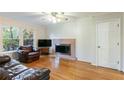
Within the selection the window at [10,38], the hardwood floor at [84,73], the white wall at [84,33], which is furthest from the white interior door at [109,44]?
the window at [10,38]

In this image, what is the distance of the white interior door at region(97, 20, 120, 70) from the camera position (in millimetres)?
4090

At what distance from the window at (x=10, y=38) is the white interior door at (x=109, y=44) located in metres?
3.23

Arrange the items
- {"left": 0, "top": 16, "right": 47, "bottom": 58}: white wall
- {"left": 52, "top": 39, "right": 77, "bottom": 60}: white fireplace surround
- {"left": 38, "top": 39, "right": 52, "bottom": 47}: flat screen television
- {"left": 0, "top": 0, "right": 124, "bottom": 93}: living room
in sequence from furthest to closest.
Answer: {"left": 38, "top": 39, "right": 52, "bottom": 47}: flat screen television, {"left": 52, "top": 39, "right": 77, "bottom": 60}: white fireplace surround, {"left": 0, "top": 16, "right": 47, "bottom": 58}: white wall, {"left": 0, "top": 0, "right": 124, "bottom": 93}: living room

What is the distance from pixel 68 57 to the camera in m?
6.34

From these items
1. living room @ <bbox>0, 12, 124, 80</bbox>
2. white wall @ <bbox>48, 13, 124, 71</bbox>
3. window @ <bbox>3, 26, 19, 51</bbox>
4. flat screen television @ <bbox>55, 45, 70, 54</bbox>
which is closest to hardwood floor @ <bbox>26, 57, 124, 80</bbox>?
living room @ <bbox>0, 12, 124, 80</bbox>

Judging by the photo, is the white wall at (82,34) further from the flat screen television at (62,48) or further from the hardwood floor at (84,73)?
the hardwood floor at (84,73)

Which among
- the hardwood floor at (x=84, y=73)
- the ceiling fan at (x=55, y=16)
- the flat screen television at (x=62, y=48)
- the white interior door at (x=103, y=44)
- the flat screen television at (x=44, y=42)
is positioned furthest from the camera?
the flat screen television at (x=44, y=42)

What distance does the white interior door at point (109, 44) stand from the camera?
161 inches

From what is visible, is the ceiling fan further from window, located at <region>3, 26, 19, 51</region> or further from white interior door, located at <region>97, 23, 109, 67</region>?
window, located at <region>3, 26, 19, 51</region>

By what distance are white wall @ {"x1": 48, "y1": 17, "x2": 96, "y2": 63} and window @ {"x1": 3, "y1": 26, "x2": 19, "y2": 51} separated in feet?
7.17
